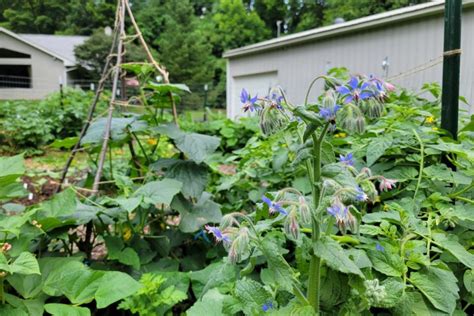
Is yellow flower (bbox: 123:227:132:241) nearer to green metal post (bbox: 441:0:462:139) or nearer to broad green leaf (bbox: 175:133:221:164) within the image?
broad green leaf (bbox: 175:133:221:164)

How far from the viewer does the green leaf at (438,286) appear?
933mm

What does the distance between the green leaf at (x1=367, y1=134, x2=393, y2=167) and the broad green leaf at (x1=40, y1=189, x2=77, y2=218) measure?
1144 millimetres

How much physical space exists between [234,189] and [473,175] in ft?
3.83

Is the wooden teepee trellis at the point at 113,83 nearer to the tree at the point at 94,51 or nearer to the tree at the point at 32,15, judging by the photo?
the tree at the point at 32,15

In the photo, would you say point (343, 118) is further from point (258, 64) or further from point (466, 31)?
point (258, 64)

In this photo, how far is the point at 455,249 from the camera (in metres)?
1.01

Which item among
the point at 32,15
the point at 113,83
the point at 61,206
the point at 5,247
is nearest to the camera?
the point at 5,247

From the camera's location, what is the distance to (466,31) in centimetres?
470

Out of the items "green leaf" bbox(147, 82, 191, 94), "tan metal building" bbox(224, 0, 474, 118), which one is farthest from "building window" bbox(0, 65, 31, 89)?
"green leaf" bbox(147, 82, 191, 94)

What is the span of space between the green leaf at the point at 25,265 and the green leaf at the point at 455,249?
44.6 inches

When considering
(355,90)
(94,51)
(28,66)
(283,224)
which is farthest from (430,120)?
(94,51)

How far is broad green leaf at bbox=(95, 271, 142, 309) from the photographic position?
1.32 metres

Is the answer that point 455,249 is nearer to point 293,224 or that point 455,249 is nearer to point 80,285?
point 293,224

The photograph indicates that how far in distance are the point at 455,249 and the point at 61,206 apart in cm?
138
